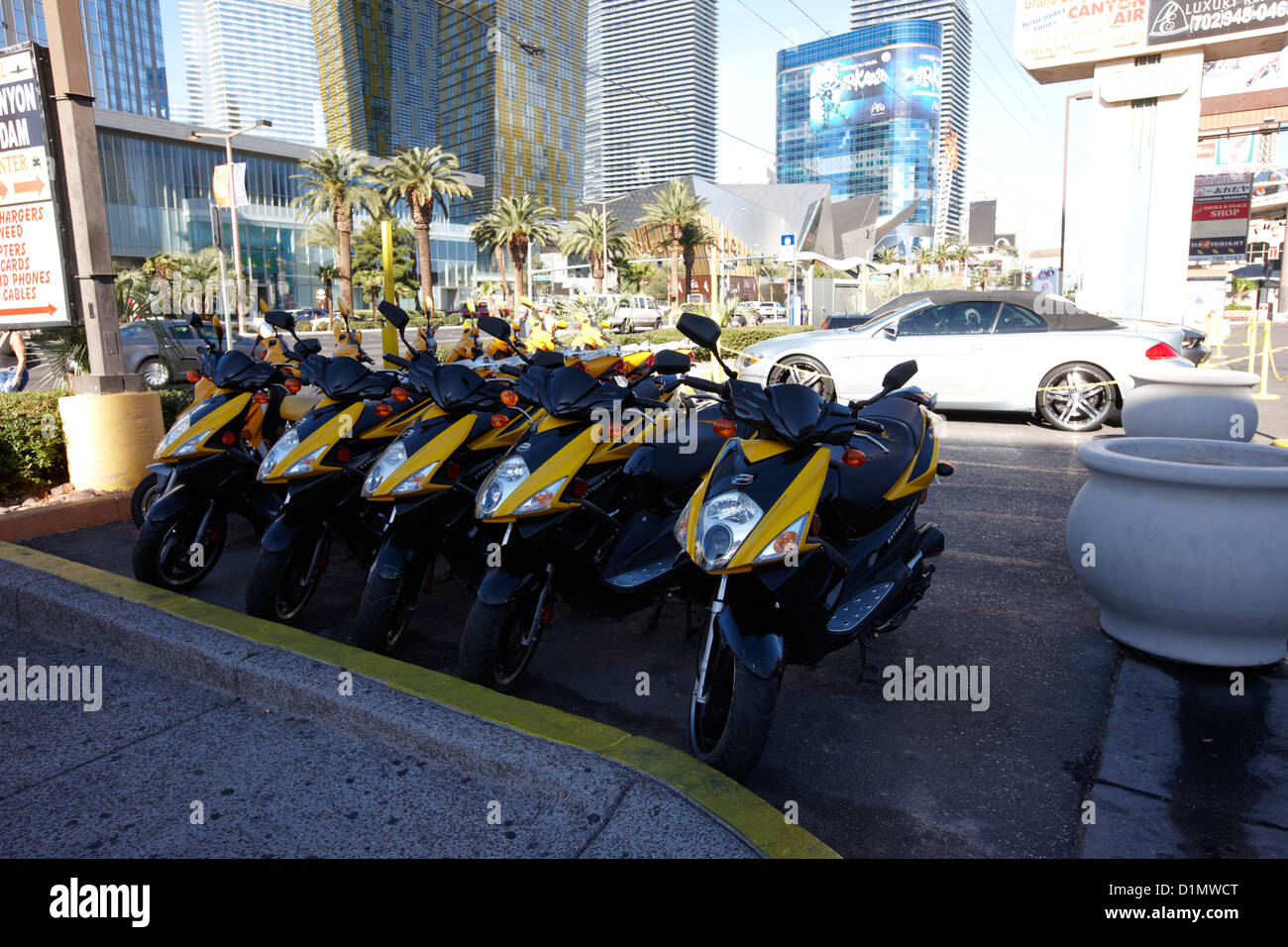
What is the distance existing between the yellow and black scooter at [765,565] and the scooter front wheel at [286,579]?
2227 millimetres

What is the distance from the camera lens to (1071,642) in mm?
4195

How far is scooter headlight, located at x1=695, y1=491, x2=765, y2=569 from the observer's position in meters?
2.84

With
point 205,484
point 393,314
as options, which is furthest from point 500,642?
point 393,314

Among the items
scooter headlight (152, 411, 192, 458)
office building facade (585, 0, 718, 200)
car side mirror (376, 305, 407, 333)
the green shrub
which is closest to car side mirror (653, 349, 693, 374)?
car side mirror (376, 305, 407, 333)

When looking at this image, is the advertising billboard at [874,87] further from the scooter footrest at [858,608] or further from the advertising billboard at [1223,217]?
the scooter footrest at [858,608]

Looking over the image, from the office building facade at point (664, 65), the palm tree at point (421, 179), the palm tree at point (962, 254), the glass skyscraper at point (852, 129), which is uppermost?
the glass skyscraper at point (852, 129)

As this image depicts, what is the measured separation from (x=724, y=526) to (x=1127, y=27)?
28992 millimetres

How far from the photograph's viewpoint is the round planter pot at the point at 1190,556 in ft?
11.8

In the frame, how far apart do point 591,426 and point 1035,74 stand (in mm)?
29774

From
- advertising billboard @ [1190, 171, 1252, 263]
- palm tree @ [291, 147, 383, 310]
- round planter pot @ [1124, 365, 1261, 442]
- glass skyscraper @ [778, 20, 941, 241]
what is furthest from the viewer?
glass skyscraper @ [778, 20, 941, 241]

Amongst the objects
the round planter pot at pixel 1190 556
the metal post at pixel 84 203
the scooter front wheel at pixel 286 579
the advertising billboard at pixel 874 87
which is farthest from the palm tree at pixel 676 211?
the advertising billboard at pixel 874 87

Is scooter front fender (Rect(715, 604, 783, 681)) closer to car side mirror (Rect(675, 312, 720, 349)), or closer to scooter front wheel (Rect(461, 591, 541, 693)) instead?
car side mirror (Rect(675, 312, 720, 349))

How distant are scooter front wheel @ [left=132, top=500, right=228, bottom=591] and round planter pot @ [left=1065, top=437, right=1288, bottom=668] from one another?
179 inches
